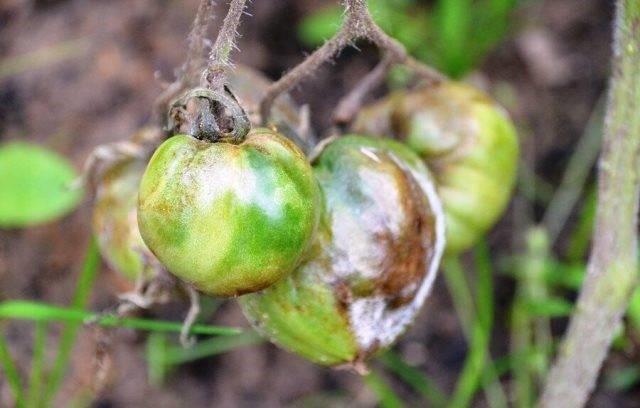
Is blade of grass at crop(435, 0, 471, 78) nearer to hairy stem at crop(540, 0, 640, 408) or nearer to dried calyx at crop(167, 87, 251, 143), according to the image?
hairy stem at crop(540, 0, 640, 408)

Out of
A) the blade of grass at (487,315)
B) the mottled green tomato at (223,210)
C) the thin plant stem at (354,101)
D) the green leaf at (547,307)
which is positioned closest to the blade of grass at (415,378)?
the blade of grass at (487,315)

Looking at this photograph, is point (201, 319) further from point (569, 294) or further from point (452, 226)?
point (569, 294)

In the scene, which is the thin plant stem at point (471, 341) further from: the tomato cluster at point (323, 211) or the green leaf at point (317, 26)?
the green leaf at point (317, 26)

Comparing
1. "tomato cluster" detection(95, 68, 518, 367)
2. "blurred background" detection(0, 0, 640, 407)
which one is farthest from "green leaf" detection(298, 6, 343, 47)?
"tomato cluster" detection(95, 68, 518, 367)

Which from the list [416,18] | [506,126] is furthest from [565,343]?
[416,18]

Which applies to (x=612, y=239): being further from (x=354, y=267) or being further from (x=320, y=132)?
(x=320, y=132)

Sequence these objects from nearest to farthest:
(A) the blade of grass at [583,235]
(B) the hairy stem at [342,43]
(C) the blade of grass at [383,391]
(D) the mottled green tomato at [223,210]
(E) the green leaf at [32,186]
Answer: (D) the mottled green tomato at [223,210], (B) the hairy stem at [342,43], (C) the blade of grass at [383,391], (E) the green leaf at [32,186], (A) the blade of grass at [583,235]
